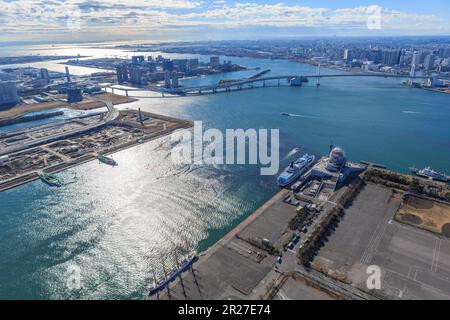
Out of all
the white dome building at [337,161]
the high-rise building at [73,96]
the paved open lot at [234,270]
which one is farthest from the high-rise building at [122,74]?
the paved open lot at [234,270]

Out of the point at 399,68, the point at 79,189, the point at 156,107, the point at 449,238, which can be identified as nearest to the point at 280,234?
the point at 449,238

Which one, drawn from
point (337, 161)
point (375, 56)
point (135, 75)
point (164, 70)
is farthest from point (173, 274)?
point (375, 56)

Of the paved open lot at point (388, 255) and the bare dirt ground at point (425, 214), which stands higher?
the bare dirt ground at point (425, 214)

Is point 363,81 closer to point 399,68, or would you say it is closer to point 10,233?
point 399,68

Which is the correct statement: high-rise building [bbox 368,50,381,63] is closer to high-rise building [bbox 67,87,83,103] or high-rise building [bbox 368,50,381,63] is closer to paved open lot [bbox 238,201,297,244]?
high-rise building [bbox 67,87,83,103]

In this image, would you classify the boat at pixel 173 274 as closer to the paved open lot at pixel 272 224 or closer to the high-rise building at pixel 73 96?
the paved open lot at pixel 272 224
